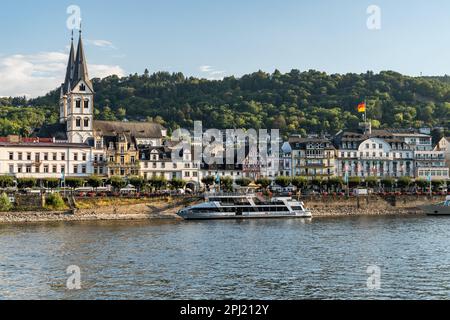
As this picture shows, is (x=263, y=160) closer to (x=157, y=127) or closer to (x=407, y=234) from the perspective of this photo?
(x=157, y=127)

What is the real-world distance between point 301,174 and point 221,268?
80.1 m

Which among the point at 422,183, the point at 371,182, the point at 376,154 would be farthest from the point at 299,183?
Result: the point at 376,154

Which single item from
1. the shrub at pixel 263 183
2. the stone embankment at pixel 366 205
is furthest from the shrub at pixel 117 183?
the stone embankment at pixel 366 205

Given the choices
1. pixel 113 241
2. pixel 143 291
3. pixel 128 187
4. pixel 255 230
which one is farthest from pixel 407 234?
pixel 128 187

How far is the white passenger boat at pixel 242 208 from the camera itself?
7988 centimetres

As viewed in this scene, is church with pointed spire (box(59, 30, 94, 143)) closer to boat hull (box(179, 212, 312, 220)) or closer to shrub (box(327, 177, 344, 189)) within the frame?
boat hull (box(179, 212, 312, 220))

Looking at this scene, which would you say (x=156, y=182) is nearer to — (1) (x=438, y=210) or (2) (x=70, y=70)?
(2) (x=70, y=70)

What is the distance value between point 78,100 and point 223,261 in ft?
238

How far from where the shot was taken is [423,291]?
3178 cm

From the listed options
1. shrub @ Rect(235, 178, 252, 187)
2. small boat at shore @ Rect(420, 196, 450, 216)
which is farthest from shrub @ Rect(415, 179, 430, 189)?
shrub @ Rect(235, 178, 252, 187)

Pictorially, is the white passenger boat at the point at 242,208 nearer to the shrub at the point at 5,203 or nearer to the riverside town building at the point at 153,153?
the riverside town building at the point at 153,153

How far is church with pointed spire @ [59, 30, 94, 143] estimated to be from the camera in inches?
4188

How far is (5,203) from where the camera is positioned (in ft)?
252
